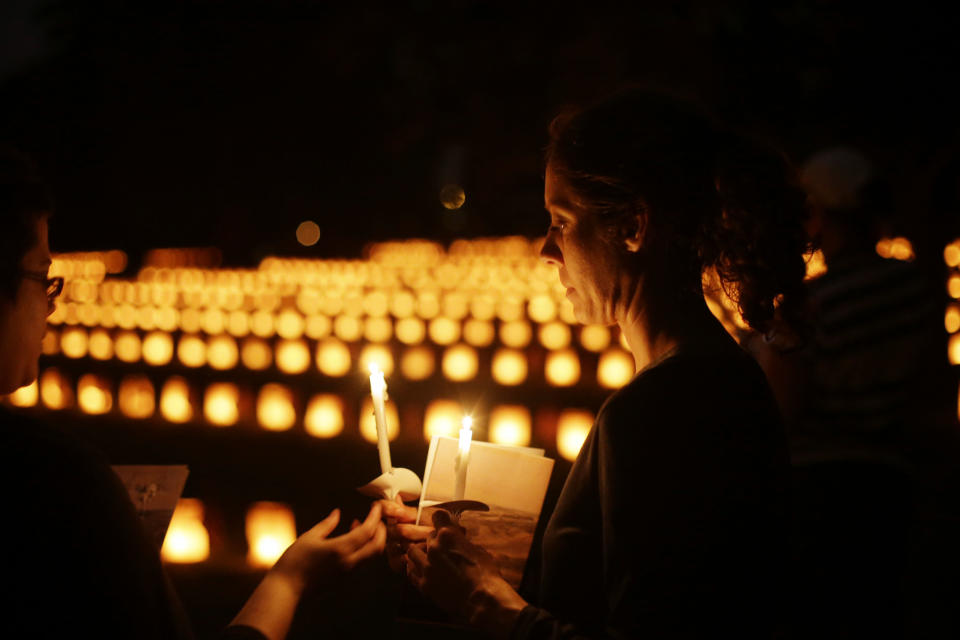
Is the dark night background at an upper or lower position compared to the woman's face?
upper

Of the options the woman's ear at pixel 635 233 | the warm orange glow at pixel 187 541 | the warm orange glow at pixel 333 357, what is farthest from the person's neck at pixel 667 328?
the warm orange glow at pixel 333 357

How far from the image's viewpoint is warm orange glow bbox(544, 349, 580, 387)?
4.38 metres

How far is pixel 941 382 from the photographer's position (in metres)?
3.78

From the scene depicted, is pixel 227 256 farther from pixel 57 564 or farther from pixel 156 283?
pixel 57 564

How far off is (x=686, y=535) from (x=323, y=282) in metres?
5.53

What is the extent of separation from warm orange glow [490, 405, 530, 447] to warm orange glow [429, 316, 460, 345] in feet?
3.48

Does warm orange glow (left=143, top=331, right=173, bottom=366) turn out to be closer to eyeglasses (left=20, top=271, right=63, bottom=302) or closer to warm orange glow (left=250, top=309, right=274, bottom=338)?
warm orange glow (left=250, top=309, right=274, bottom=338)

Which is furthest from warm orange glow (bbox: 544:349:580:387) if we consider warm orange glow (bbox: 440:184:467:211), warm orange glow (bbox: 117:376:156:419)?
warm orange glow (bbox: 440:184:467:211)

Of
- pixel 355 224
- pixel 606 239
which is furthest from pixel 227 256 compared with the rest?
pixel 606 239

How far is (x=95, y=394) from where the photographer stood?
4.52 metres

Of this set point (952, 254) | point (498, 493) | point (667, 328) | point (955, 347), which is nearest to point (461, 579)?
point (498, 493)

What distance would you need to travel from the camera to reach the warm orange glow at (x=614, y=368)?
13.9 ft

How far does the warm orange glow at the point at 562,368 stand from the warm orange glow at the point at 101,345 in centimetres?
293

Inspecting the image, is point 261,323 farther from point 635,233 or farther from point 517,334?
point 635,233
